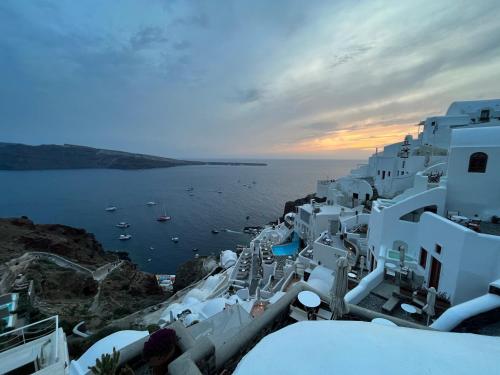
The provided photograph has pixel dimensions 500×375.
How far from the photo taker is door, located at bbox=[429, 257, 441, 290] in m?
9.45

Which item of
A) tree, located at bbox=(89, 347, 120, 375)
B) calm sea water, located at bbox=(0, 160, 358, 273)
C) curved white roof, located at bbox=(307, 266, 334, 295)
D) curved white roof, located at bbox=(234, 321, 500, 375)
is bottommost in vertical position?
calm sea water, located at bbox=(0, 160, 358, 273)

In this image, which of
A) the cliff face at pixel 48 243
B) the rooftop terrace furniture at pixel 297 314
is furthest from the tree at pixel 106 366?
the cliff face at pixel 48 243

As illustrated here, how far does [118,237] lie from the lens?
174 feet

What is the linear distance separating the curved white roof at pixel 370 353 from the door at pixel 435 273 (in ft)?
26.9

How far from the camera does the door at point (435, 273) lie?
945cm

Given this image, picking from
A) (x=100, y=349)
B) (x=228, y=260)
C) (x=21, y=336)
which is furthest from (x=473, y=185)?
(x=228, y=260)

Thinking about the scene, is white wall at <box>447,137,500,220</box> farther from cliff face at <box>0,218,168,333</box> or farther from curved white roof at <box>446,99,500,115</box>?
cliff face at <box>0,218,168,333</box>

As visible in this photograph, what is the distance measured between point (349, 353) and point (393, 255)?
11.7m

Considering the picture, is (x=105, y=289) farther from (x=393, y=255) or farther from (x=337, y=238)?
(x=393, y=255)

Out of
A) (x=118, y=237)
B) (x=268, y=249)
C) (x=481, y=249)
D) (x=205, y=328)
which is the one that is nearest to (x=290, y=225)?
(x=268, y=249)

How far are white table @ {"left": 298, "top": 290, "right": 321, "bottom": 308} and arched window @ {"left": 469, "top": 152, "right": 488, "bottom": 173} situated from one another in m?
11.4

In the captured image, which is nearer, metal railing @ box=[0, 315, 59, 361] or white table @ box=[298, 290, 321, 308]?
white table @ box=[298, 290, 321, 308]

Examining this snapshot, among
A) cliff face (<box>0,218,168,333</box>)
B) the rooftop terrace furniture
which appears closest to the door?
the rooftop terrace furniture

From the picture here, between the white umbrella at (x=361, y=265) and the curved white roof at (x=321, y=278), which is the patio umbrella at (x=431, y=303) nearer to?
the white umbrella at (x=361, y=265)
